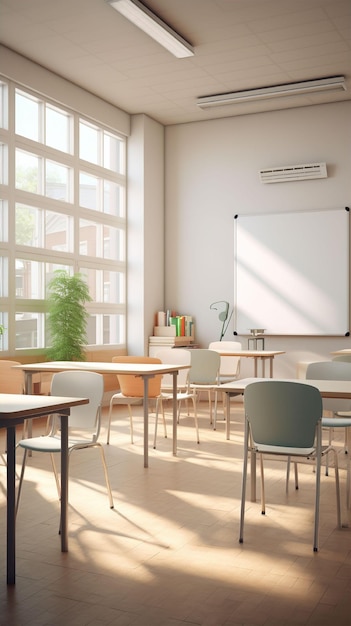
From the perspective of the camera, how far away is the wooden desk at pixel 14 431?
10.1ft

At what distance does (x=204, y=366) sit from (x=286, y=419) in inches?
153

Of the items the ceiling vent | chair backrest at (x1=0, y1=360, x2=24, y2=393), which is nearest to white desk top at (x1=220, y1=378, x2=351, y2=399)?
chair backrest at (x1=0, y1=360, x2=24, y2=393)

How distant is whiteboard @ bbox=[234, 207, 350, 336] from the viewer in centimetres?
955

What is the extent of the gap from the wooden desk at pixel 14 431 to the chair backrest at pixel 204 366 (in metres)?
3.72

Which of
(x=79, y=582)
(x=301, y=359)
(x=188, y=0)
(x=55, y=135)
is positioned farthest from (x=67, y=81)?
(x=79, y=582)

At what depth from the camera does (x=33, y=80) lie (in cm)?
816

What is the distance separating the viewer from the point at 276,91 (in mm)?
9133

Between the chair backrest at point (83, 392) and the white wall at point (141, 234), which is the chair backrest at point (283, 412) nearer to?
the chair backrest at point (83, 392)

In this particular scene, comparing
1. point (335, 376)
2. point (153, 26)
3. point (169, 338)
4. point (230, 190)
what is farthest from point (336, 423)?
point (230, 190)

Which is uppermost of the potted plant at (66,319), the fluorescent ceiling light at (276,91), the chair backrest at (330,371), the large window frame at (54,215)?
the fluorescent ceiling light at (276,91)

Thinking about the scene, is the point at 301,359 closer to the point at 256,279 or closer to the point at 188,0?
the point at 256,279

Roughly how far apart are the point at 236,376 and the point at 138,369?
9.72ft

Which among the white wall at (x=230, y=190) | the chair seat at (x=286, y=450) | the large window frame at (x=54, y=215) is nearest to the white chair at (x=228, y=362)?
the white wall at (x=230, y=190)

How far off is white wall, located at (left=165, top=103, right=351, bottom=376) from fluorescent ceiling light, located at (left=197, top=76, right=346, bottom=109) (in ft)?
1.98
